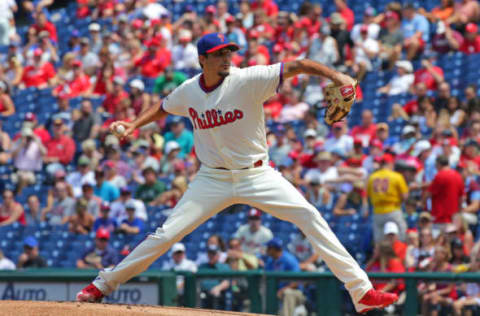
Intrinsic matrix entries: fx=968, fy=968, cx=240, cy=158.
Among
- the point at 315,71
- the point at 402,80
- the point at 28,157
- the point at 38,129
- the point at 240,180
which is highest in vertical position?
the point at 402,80

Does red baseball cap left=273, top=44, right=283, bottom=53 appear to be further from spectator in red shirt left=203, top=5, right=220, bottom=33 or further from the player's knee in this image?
the player's knee

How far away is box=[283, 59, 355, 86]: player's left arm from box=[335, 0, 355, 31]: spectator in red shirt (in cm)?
870

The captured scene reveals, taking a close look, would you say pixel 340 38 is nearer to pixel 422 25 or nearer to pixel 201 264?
pixel 422 25

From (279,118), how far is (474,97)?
2806 mm

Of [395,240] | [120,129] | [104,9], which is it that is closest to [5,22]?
[104,9]

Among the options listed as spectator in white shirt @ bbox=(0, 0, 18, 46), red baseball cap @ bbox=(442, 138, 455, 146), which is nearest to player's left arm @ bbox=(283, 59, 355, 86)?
red baseball cap @ bbox=(442, 138, 455, 146)

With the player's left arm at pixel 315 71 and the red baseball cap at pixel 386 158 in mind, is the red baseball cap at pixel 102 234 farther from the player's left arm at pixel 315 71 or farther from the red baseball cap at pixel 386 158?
the player's left arm at pixel 315 71

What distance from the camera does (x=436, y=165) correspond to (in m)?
10.5

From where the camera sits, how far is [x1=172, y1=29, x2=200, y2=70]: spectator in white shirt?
1470 cm

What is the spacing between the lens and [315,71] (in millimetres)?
5422

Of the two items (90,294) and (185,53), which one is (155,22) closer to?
(185,53)

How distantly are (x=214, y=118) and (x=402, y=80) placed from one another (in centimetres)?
725

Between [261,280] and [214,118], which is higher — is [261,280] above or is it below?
below

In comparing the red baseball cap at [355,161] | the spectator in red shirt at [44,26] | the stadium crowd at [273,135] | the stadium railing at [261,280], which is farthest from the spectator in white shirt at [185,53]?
the stadium railing at [261,280]
